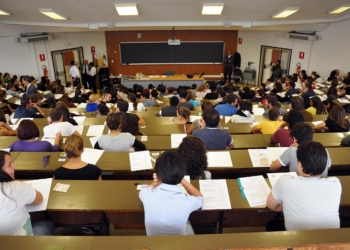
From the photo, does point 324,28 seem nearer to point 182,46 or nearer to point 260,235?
point 182,46

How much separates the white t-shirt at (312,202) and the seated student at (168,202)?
65cm

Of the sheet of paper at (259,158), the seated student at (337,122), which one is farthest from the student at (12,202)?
the seated student at (337,122)

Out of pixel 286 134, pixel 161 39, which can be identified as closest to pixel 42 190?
pixel 286 134

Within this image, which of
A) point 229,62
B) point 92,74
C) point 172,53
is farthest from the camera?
point 172,53

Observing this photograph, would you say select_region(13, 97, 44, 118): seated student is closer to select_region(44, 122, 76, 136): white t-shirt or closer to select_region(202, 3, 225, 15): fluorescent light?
select_region(44, 122, 76, 136): white t-shirt

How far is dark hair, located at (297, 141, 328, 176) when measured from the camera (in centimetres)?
176

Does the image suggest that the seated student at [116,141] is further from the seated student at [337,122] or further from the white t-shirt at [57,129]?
the seated student at [337,122]

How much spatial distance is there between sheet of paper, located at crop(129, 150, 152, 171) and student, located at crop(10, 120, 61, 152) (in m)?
1.05

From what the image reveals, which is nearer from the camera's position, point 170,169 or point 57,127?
point 170,169

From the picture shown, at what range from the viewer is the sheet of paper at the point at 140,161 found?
8.63ft

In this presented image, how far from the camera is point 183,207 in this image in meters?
1.70

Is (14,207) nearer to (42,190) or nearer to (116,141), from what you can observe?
(42,190)

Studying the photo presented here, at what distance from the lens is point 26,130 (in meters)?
2.88

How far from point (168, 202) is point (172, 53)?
10590 millimetres
